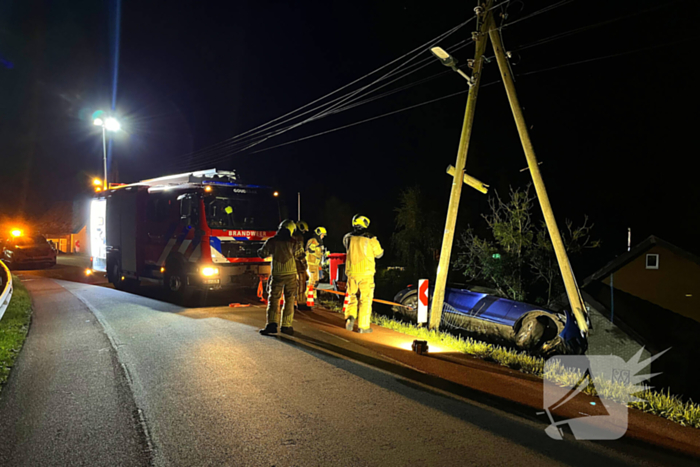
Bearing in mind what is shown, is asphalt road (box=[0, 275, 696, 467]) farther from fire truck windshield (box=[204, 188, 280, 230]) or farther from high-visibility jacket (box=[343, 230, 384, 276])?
fire truck windshield (box=[204, 188, 280, 230])

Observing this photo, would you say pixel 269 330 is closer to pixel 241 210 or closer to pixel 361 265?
pixel 361 265

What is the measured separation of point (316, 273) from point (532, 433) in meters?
7.49

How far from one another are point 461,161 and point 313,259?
3.87 meters

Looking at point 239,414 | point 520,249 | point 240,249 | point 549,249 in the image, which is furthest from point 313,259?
point 549,249

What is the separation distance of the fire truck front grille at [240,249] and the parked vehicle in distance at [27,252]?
52.2ft

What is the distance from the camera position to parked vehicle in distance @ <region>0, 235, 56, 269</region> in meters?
22.4

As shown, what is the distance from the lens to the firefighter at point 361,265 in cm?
855

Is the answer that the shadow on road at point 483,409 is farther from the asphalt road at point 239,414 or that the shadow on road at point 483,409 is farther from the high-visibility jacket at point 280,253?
the high-visibility jacket at point 280,253

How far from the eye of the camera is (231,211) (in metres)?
12.0

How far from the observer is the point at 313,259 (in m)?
11.0

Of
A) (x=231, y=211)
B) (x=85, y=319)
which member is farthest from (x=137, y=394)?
(x=231, y=211)

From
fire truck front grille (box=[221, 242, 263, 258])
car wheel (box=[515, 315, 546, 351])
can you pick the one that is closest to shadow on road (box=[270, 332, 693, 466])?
car wheel (box=[515, 315, 546, 351])

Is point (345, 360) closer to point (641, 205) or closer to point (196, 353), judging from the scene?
point (196, 353)

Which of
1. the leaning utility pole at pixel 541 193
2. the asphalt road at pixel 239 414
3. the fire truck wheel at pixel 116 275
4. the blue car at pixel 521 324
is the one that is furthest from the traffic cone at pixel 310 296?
the fire truck wheel at pixel 116 275
